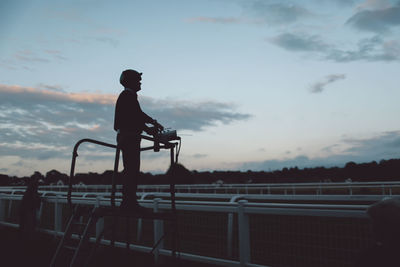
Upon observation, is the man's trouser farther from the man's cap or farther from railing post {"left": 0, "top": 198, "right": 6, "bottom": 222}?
railing post {"left": 0, "top": 198, "right": 6, "bottom": 222}

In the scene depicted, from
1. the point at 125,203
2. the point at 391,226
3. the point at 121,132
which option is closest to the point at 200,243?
the point at 125,203

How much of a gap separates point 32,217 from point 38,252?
191cm

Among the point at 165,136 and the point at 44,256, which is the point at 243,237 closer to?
the point at 165,136

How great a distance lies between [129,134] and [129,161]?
0.33 meters

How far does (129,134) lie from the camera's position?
15.1 feet

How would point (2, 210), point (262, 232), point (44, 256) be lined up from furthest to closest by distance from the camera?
point (2, 210) → point (44, 256) → point (262, 232)

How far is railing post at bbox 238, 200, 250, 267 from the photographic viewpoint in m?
5.55

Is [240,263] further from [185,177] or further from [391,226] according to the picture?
[185,177]

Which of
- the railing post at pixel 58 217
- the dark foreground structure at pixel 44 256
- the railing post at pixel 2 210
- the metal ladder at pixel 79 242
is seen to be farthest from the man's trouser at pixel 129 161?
the railing post at pixel 2 210

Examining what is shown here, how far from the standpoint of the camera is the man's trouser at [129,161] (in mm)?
4578

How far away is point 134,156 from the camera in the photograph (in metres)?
4.62

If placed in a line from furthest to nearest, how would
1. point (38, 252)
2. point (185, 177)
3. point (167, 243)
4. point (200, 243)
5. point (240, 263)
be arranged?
point (185, 177)
point (38, 252)
point (167, 243)
point (200, 243)
point (240, 263)

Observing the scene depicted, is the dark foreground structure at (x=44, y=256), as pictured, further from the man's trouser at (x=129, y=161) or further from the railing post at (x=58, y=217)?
the man's trouser at (x=129, y=161)

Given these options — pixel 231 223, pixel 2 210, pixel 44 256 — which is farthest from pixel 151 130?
pixel 2 210
